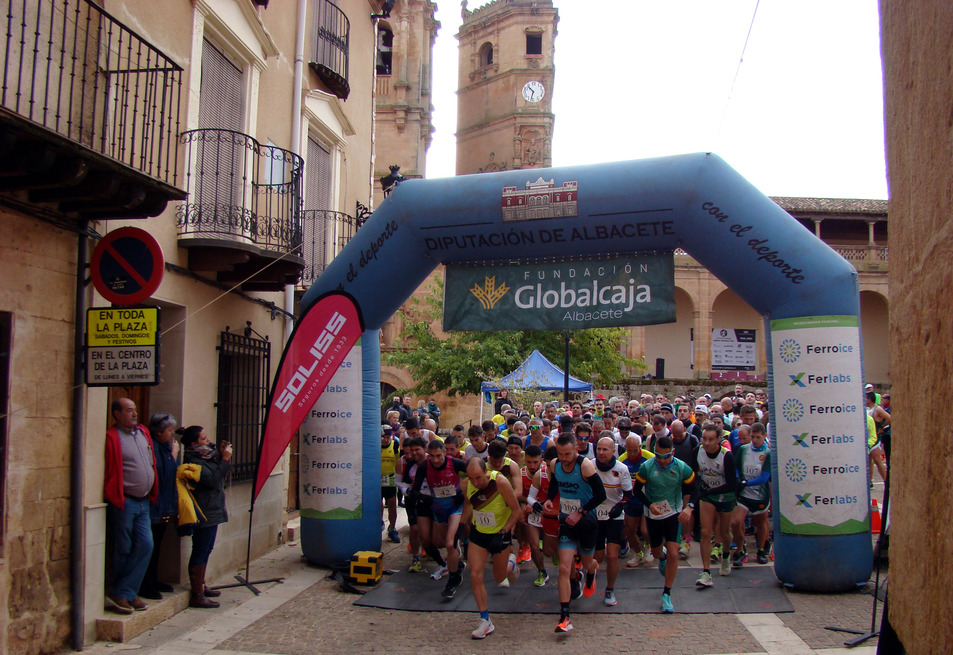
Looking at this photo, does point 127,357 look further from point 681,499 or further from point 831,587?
point 831,587

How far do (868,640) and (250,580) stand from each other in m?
6.56

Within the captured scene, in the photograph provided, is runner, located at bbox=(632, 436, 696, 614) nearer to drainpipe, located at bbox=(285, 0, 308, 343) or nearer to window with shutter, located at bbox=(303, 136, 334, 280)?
drainpipe, located at bbox=(285, 0, 308, 343)

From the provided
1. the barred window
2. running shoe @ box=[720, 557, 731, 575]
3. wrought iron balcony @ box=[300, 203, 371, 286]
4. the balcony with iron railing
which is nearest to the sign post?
the balcony with iron railing

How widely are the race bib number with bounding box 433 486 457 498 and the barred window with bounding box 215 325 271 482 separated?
7.58 ft

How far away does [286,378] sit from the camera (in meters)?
8.82

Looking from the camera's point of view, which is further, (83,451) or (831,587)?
(831,587)

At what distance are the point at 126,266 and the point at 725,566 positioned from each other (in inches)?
281

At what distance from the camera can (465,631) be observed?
758 centimetres

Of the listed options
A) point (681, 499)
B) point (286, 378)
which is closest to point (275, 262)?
point (286, 378)

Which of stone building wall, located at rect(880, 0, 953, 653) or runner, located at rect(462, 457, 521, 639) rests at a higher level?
stone building wall, located at rect(880, 0, 953, 653)

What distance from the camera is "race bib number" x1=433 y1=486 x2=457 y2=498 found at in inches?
368

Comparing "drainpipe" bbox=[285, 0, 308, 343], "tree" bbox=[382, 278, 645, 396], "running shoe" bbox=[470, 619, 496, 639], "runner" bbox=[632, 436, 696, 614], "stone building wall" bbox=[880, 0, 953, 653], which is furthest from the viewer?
"tree" bbox=[382, 278, 645, 396]

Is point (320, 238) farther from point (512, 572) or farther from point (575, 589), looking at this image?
point (575, 589)

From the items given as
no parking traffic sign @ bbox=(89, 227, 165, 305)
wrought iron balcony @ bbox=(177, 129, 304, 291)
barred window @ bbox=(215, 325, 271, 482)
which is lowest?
barred window @ bbox=(215, 325, 271, 482)
